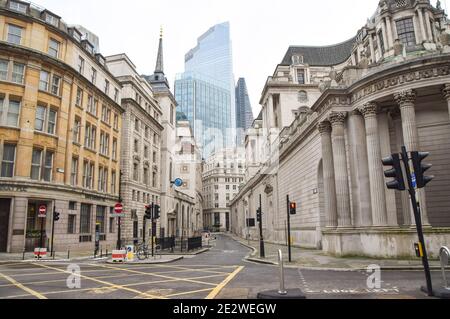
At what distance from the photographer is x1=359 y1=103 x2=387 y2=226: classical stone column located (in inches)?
802

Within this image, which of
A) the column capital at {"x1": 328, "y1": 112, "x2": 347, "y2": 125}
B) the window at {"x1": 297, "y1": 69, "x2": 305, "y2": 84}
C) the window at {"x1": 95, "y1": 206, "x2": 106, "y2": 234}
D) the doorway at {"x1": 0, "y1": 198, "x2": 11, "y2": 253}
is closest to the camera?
the column capital at {"x1": 328, "y1": 112, "x2": 347, "y2": 125}

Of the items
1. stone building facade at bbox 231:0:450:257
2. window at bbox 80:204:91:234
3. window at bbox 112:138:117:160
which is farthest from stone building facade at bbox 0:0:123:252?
stone building facade at bbox 231:0:450:257

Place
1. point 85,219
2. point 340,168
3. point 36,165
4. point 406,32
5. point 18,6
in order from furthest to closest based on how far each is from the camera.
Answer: point 406,32 < point 85,219 < point 18,6 < point 36,165 < point 340,168

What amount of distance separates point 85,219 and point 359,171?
27.1 metres

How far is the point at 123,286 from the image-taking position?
35.8ft

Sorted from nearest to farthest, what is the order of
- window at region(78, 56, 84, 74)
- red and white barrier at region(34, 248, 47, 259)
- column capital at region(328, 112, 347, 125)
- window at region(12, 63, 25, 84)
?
column capital at region(328, 112, 347, 125)
red and white barrier at region(34, 248, 47, 259)
window at region(12, 63, 25, 84)
window at region(78, 56, 84, 74)

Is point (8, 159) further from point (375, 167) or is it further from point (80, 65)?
point (375, 167)

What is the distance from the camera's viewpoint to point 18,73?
→ 1088 inches

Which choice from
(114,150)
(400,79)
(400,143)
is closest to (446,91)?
(400,79)

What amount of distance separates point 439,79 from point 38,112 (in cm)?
3031

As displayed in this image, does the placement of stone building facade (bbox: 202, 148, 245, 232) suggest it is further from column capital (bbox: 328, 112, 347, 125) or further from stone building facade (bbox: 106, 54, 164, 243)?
column capital (bbox: 328, 112, 347, 125)

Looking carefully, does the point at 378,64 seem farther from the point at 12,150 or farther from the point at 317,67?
the point at 317,67

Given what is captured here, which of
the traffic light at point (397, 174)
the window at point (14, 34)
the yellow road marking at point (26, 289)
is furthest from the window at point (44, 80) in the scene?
the traffic light at point (397, 174)

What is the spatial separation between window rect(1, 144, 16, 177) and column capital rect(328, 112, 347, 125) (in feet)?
81.9
